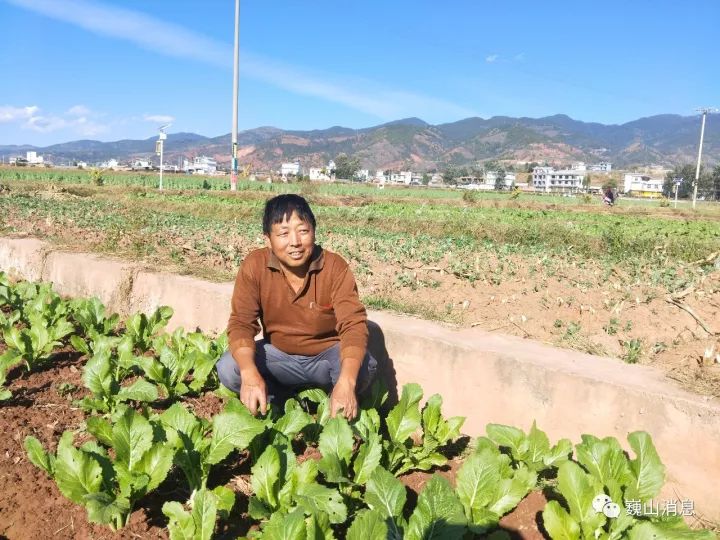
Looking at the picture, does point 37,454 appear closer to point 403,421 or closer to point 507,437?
point 403,421

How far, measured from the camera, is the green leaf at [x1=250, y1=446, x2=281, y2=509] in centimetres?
207

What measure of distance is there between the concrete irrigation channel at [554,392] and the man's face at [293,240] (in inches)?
33.5

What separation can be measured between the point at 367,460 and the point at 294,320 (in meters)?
0.96

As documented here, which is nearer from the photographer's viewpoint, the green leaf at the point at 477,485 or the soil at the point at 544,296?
the green leaf at the point at 477,485

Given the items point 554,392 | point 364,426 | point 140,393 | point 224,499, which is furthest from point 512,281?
point 224,499

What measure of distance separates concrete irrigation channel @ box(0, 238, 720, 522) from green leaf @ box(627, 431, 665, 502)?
0.31 metres

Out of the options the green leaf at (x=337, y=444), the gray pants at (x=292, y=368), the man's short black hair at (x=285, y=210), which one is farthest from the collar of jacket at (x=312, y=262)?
the green leaf at (x=337, y=444)

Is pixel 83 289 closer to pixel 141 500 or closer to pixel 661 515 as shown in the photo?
pixel 141 500

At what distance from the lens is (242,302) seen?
2943mm

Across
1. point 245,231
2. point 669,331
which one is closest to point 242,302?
point 669,331

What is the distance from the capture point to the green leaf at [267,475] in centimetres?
207

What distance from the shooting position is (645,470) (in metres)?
2.21

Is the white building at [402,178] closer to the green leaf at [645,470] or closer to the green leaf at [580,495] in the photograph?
the green leaf at [645,470]

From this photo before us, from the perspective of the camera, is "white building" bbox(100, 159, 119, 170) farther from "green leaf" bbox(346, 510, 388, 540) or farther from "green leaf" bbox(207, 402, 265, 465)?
"green leaf" bbox(346, 510, 388, 540)
